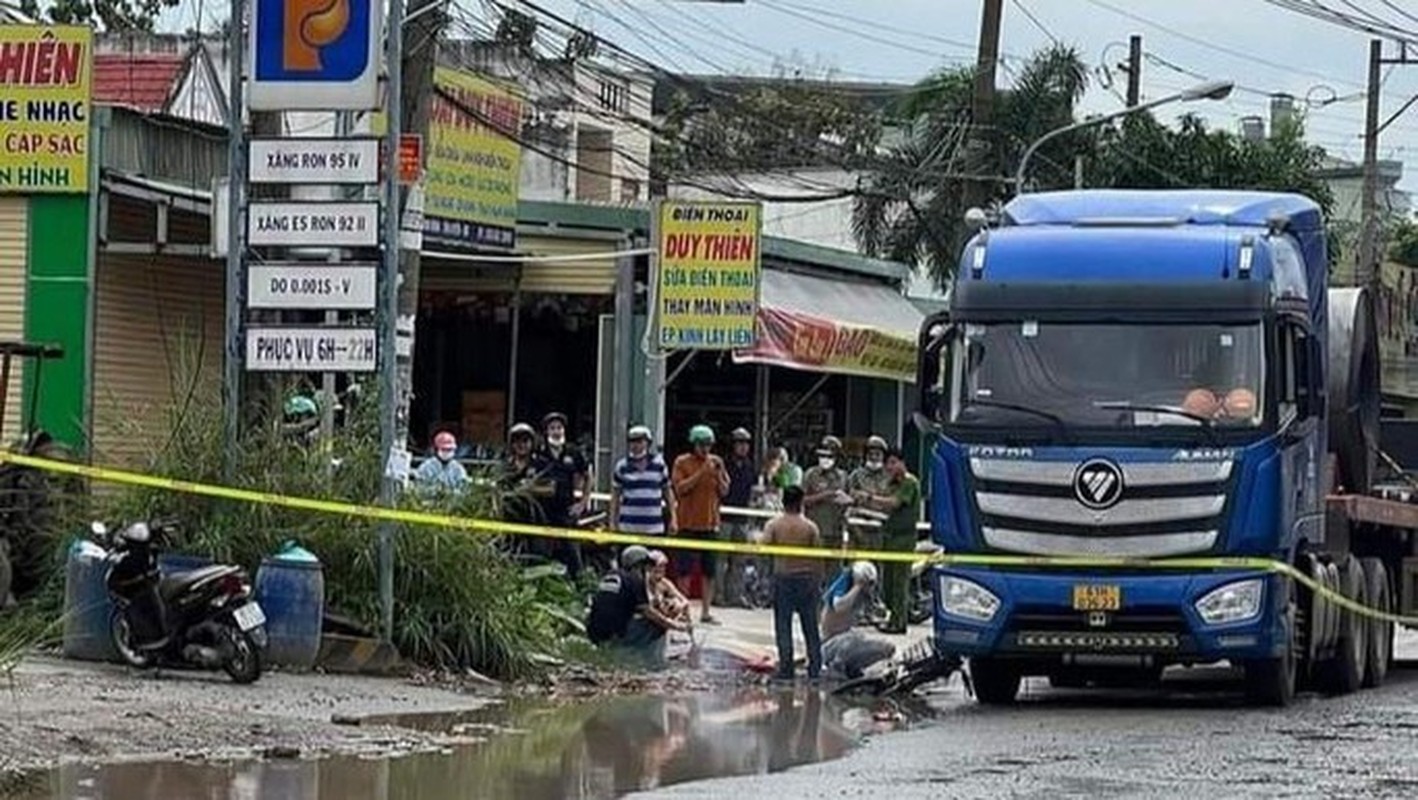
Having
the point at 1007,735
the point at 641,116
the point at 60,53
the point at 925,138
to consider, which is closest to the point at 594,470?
the point at 60,53

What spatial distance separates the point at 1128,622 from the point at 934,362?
2.18 meters

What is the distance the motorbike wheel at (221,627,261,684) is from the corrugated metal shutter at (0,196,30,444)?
29.1 feet

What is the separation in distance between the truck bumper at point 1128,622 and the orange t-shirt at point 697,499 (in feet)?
23.1

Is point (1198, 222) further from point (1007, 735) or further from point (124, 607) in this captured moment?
point (124, 607)

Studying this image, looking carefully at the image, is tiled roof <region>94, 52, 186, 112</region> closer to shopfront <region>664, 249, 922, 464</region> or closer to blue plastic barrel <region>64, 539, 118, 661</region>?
shopfront <region>664, 249, 922, 464</region>

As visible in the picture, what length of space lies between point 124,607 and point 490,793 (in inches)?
167

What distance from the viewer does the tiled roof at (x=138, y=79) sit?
122 ft

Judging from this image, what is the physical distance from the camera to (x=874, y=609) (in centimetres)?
2455

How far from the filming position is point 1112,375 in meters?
17.6

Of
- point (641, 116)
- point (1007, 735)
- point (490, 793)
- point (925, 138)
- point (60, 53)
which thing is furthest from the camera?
point (641, 116)

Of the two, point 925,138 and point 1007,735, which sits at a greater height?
point 925,138

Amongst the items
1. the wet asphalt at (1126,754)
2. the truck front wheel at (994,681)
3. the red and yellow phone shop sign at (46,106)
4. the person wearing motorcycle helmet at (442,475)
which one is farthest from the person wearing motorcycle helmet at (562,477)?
the truck front wheel at (994,681)

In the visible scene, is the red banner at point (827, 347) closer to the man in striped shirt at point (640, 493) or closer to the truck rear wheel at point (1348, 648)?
the man in striped shirt at point (640, 493)

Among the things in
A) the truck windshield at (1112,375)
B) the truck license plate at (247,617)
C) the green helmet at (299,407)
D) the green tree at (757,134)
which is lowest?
the truck license plate at (247,617)
